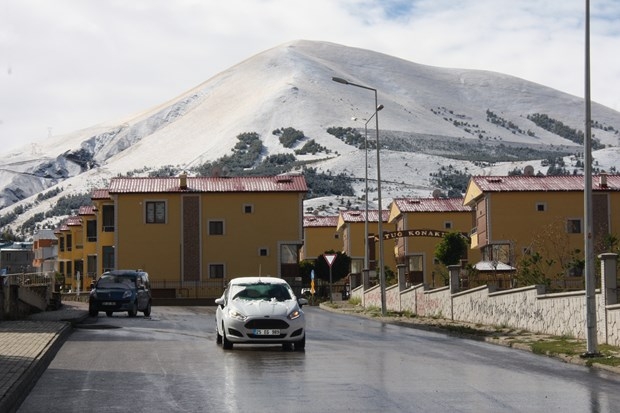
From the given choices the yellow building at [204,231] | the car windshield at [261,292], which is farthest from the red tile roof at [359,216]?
the car windshield at [261,292]

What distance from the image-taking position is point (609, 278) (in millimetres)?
25250

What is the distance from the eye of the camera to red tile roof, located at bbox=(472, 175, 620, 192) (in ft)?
266

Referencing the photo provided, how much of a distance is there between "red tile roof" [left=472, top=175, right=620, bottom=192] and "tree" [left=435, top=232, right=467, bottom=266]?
4.95 m

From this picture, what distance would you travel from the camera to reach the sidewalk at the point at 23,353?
1532 centimetres

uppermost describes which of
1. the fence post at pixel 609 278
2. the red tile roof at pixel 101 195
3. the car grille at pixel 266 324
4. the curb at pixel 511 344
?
the red tile roof at pixel 101 195

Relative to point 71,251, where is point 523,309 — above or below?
below

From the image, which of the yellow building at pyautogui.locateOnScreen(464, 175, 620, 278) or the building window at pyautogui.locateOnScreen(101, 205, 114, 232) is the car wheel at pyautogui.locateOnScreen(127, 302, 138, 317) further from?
the building window at pyautogui.locateOnScreen(101, 205, 114, 232)

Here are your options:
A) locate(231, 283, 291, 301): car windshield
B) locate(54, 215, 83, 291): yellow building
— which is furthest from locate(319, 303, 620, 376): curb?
locate(54, 215, 83, 291): yellow building

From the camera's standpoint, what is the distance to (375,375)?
61.6ft

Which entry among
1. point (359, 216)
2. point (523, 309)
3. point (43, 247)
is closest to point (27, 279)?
point (523, 309)

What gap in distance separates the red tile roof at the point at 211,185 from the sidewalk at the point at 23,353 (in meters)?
50.3

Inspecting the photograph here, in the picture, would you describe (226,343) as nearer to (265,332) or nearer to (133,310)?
(265,332)

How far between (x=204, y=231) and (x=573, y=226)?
25423 mm

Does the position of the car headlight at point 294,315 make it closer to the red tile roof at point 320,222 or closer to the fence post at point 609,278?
the fence post at point 609,278
